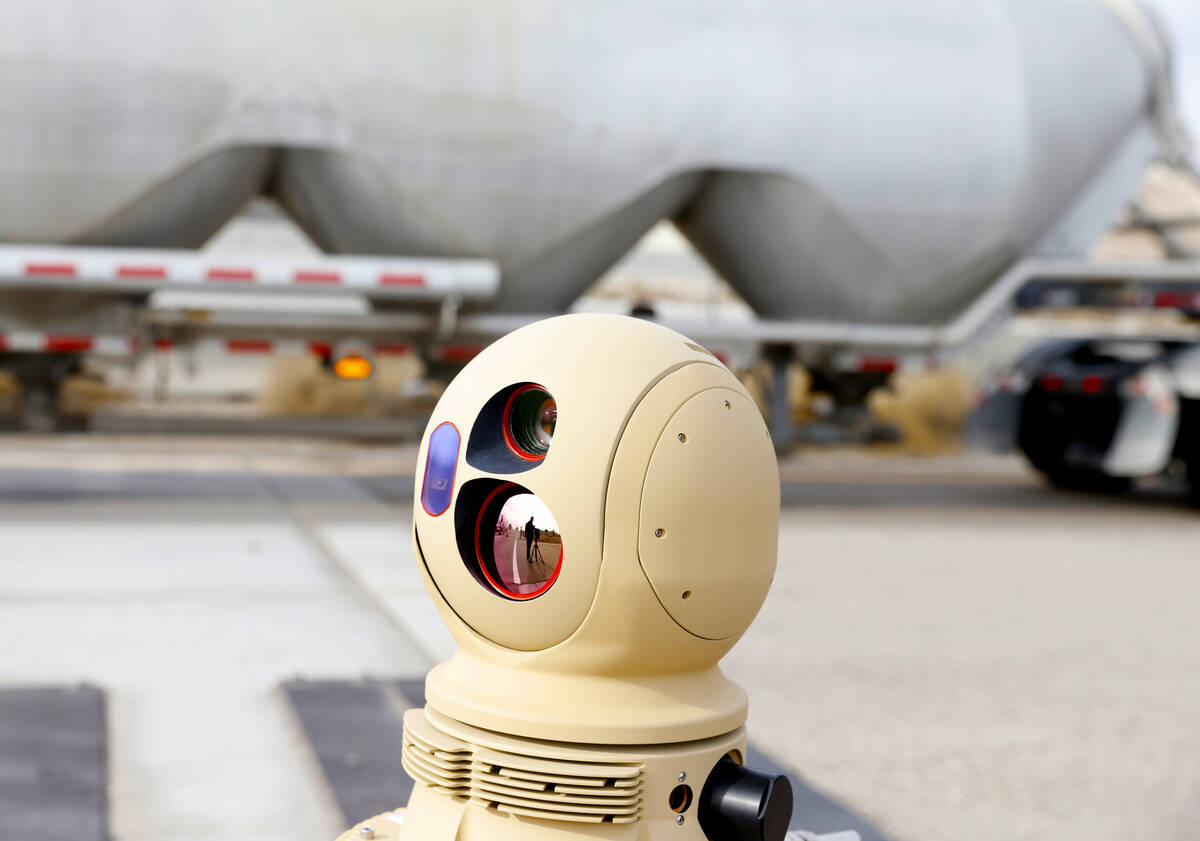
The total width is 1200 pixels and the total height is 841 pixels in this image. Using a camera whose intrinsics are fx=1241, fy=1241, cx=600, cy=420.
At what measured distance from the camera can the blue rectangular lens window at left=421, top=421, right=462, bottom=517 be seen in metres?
2.13

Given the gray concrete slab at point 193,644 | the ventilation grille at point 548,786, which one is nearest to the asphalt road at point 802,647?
the gray concrete slab at point 193,644

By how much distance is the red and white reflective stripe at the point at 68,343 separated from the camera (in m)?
8.11

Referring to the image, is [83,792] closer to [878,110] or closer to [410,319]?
[410,319]

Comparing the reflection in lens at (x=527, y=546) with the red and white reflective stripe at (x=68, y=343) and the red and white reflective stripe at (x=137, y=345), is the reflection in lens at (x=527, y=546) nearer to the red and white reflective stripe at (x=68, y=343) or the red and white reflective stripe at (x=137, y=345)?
the red and white reflective stripe at (x=137, y=345)

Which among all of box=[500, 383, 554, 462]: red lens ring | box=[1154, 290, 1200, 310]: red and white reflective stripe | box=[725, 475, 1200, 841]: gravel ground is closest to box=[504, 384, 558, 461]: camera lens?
box=[500, 383, 554, 462]: red lens ring

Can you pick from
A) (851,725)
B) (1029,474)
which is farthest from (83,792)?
(1029,474)

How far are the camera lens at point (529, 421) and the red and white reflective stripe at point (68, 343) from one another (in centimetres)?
662

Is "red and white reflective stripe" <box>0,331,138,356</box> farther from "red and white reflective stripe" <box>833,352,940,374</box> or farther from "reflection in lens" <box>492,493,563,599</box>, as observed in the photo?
"reflection in lens" <box>492,493,563,599</box>

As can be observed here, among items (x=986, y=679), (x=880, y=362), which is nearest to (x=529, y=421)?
(x=986, y=679)

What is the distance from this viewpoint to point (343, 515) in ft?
28.9

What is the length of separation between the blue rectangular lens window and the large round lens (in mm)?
106

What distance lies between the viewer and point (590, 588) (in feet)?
6.68

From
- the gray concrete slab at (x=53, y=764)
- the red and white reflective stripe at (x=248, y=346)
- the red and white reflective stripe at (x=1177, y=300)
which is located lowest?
the red and white reflective stripe at (x=248, y=346)

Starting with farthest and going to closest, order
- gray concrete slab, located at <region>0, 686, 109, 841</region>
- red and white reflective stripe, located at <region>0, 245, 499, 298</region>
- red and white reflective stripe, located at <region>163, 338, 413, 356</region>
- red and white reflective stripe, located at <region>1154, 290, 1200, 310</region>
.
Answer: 1. red and white reflective stripe, located at <region>1154, 290, 1200, 310</region>
2. red and white reflective stripe, located at <region>163, 338, 413, 356</region>
3. red and white reflective stripe, located at <region>0, 245, 499, 298</region>
4. gray concrete slab, located at <region>0, 686, 109, 841</region>
